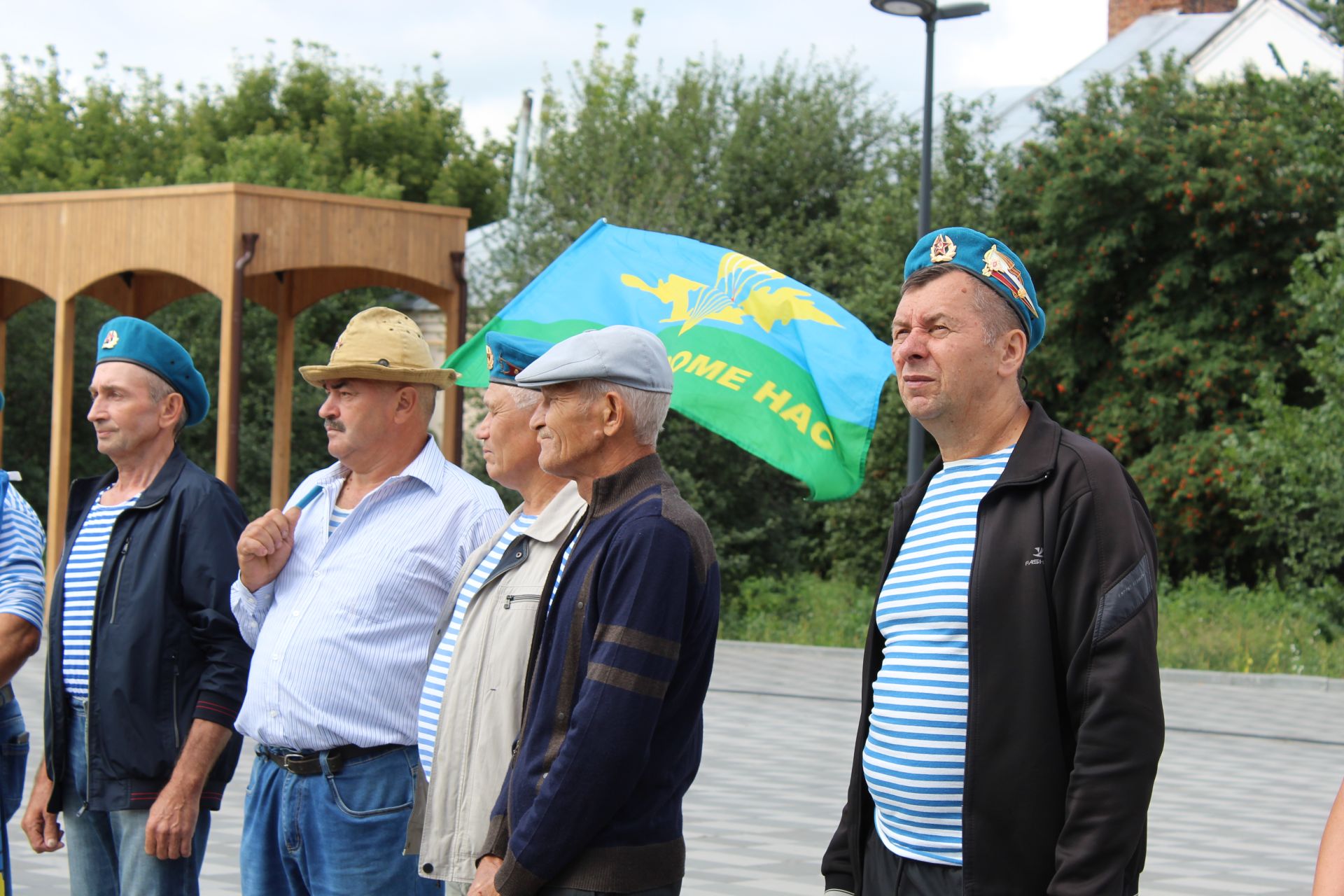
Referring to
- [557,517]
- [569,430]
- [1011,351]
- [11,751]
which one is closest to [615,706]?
[569,430]

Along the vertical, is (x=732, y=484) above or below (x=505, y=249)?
below

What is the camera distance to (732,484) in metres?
23.4

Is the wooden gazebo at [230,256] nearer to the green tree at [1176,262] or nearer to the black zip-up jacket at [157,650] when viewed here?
the black zip-up jacket at [157,650]

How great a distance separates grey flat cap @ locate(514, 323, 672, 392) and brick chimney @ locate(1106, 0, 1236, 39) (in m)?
45.0

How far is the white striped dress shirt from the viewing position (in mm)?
4180

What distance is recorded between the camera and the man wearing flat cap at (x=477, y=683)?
3.64 metres

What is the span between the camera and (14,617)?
476 cm

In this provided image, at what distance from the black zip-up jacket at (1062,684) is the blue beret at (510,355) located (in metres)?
1.60

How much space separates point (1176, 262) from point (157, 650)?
23.6 metres

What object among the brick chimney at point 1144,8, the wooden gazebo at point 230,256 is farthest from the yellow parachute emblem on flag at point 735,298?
the brick chimney at point 1144,8

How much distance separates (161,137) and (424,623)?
43.8 metres

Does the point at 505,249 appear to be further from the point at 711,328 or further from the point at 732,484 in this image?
the point at 711,328

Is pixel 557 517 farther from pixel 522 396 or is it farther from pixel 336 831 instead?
pixel 336 831

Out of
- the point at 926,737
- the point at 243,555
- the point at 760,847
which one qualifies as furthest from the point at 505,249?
the point at 926,737
